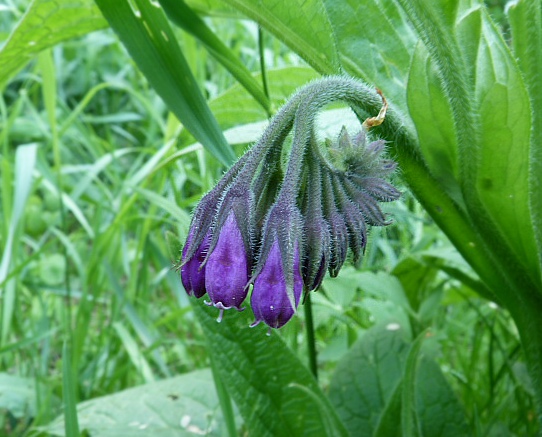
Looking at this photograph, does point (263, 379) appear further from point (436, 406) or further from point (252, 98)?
point (252, 98)

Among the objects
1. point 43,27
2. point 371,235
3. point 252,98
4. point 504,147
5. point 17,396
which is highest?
point 43,27

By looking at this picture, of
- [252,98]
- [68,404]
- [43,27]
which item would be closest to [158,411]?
[68,404]

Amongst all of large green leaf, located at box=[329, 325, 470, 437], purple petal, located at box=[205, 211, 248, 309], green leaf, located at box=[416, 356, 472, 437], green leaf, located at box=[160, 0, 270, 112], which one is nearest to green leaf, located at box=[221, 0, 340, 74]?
green leaf, located at box=[160, 0, 270, 112]

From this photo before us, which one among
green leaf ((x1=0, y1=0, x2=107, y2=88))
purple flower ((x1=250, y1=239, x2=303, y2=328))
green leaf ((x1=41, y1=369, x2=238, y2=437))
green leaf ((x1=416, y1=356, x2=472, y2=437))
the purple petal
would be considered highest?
green leaf ((x1=0, y1=0, x2=107, y2=88))

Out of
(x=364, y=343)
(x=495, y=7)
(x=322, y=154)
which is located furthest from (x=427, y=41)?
(x=495, y=7)

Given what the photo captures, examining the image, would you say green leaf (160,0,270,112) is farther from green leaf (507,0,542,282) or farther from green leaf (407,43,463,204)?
green leaf (507,0,542,282)
